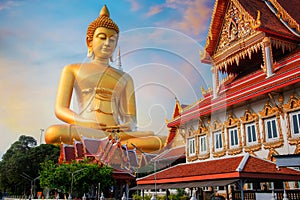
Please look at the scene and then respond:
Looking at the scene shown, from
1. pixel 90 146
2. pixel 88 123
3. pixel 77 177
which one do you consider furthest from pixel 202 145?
pixel 88 123

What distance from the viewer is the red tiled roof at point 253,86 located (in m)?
11.7

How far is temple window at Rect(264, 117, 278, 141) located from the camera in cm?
1238

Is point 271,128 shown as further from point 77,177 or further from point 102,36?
point 102,36

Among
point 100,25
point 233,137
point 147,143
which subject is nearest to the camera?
point 233,137

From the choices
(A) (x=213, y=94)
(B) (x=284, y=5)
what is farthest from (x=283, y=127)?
(B) (x=284, y=5)

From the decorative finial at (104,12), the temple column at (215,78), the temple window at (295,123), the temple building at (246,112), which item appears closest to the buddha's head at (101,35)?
the decorative finial at (104,12)

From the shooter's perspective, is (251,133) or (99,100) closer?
(251,133)

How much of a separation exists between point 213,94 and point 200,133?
2103mm

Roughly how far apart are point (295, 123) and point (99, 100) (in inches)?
964

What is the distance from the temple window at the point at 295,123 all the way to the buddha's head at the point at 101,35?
25.9 metres

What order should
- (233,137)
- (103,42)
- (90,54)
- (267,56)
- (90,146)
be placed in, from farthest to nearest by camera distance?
(90,54) → (103,42) → (90,146) → (233,137) → (267,56)

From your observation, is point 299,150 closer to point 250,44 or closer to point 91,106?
point 250,44

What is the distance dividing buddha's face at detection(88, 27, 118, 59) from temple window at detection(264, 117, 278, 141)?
2500 cm

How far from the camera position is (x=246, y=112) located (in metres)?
13.8
